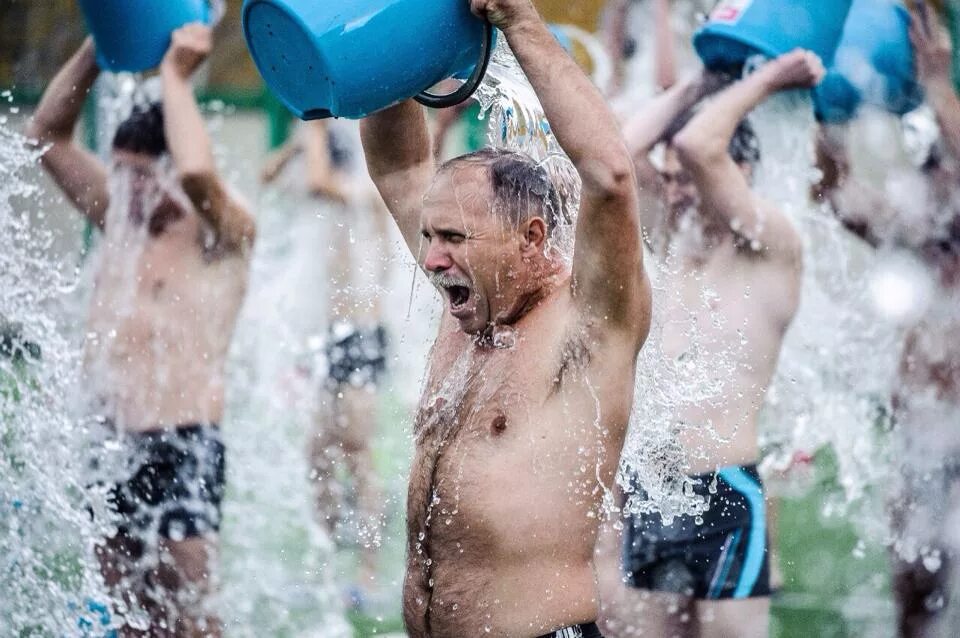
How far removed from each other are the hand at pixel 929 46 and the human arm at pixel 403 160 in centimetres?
270

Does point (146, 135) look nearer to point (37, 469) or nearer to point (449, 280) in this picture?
point (37, 469)

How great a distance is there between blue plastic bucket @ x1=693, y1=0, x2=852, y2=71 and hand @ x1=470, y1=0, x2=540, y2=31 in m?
2.28

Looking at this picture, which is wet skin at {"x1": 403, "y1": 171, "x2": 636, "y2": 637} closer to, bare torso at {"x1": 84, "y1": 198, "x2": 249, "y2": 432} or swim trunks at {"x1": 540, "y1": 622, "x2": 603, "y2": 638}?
swim trunks at {"x1": 540, "y1": 622, "x2": 603, "y2": 638}

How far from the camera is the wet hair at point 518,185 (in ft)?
8.24

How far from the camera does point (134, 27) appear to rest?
4.23m

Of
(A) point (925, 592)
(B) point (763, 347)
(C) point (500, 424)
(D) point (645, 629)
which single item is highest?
(C) point (500, 424)

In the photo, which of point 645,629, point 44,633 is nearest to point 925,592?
point 645,629

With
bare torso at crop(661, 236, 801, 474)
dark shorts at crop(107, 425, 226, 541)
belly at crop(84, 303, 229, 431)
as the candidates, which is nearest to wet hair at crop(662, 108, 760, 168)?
bare torso at crop(661, 236, 801, 474)

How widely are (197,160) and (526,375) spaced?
2511mm

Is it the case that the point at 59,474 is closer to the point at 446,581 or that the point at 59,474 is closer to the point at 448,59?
the point at 446,581

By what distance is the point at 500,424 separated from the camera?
2.45 meters

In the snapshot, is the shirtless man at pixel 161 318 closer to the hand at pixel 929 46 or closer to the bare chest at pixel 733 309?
the bare chest at pixel 733 309

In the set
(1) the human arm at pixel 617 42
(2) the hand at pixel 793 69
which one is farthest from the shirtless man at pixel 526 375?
(1) the human arm at pixel 617 42

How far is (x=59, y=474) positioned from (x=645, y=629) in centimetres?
209
